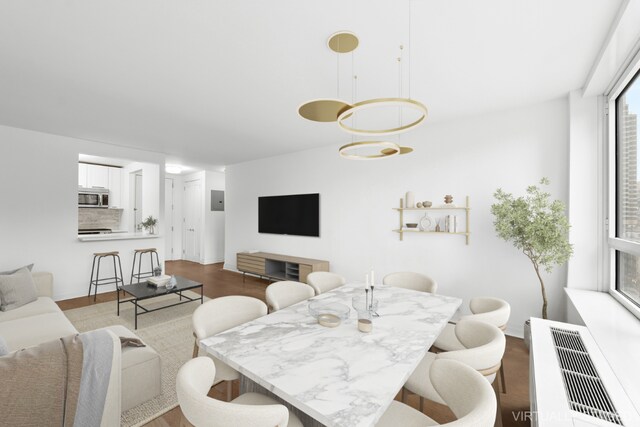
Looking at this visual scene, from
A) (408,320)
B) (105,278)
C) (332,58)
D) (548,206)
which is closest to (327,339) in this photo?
(408,320)

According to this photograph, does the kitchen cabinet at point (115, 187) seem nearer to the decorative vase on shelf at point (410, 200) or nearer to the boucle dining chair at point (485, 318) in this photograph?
the decorative vase on shelf at point (410, 200)

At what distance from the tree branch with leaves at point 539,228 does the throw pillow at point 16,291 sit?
16.7 ft

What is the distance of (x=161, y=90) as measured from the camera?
2.84 m

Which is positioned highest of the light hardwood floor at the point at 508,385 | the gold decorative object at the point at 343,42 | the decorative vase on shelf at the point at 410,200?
the gold decorative object at the point at 343,42

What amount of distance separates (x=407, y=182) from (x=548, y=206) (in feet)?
5.45

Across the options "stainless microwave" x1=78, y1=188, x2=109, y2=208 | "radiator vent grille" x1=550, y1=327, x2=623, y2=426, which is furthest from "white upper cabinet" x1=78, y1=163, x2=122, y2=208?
"radiator vent grille" x1=550, y1=327, x2=623, y2=426

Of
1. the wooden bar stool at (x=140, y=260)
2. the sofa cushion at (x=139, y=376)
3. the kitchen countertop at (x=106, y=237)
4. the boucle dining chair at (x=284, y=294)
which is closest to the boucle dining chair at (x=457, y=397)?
the boucle dining chair at (x=284, y=294)

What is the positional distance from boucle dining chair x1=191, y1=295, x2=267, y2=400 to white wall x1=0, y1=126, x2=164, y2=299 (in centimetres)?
407

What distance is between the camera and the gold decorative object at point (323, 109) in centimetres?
161

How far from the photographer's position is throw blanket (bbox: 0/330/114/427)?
1163 millimetres

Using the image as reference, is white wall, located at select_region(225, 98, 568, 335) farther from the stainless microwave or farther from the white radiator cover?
the stainless microwave

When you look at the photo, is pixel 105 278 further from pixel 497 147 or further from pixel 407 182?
pixel 497 147

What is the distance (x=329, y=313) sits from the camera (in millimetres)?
1912

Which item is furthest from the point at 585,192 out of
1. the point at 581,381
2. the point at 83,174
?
the point at 83,174
